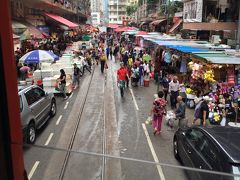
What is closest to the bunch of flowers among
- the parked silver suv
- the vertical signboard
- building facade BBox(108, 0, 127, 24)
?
the parked silver suv

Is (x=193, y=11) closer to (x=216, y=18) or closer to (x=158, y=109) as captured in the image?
(x=216, y=18)

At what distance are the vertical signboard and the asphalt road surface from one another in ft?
42.5

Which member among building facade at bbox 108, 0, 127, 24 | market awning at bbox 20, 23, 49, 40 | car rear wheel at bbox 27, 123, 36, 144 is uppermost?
building facade at bbox 108, 0, 127, 24

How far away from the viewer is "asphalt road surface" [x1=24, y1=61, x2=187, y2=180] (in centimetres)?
809

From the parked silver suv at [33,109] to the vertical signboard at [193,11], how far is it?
19032mm

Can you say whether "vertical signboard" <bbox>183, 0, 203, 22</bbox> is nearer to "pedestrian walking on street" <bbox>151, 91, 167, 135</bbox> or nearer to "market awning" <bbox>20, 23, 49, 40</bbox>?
"market awning" <bbox>20, 23, 49, 40</bbox>

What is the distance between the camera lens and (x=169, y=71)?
72.2 feet

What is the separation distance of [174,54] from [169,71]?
174 centimetres

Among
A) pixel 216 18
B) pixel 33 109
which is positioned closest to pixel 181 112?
pixel 33 109

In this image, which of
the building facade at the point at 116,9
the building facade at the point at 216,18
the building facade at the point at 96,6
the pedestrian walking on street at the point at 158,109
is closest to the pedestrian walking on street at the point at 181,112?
the pedestrian walking on street at the point at 158,109

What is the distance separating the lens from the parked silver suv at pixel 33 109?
389 inches

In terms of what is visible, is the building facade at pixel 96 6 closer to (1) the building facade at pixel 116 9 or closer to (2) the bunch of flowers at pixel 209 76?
(1) the building facade at pixel 116 9

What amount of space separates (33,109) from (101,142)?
7.99 feet

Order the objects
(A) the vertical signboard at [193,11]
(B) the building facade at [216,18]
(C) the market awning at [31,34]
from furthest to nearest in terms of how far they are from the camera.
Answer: (A) the vertical signboard at [193,11]
(B) the building facade at [216,18]
(C) the market awning at [31,34]
